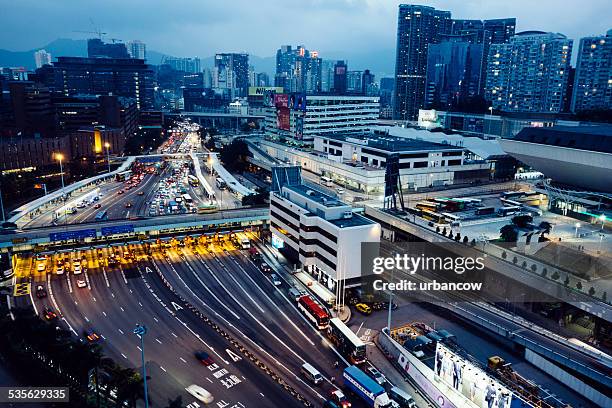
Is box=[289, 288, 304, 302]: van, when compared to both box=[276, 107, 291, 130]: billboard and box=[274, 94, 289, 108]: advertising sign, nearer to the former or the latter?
box=[276, 107, 291, 130]: billboard

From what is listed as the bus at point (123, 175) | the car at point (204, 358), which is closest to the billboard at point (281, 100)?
the bus at point (123, 175)

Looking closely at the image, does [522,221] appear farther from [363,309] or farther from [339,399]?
[339,399]

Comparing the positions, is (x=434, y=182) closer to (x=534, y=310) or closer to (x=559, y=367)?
(x=534, y=310)

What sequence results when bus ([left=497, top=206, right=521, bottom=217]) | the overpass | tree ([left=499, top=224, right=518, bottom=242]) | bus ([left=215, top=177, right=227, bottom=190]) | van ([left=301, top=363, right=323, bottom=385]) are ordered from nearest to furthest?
van ([left=301, top=363, right=323, bottom=385]) → the overpass → tree ([left=499, top=224, right=518, bottom=242]) → bus ([left=497, top=206, right=521, bottom=217]) → bus ([left=215, top=177, right=227, bottom=190])

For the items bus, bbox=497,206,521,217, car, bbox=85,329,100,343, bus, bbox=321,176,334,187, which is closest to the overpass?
car, bbox=85,329,100,343

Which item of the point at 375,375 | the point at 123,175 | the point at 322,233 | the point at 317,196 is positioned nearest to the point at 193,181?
the point at 123,175

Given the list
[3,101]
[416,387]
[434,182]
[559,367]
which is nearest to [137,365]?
[416,387]
